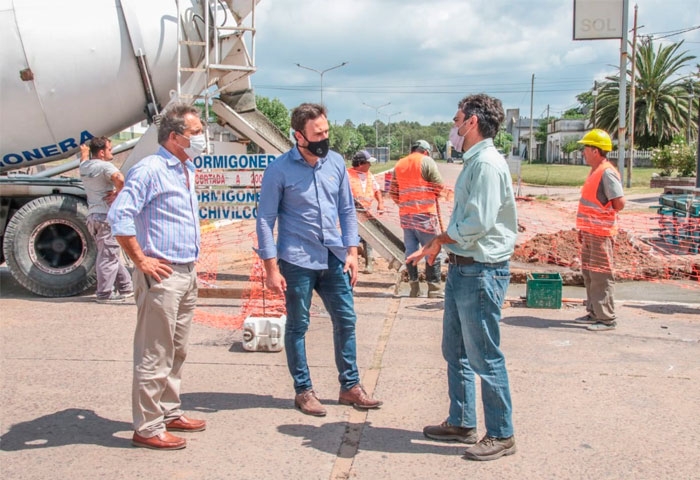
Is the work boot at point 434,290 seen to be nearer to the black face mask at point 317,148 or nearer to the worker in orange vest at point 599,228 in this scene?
the worker in orange vest at point 599,228

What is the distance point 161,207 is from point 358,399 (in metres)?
1.81

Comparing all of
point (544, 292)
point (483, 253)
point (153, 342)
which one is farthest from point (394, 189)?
point (153, 342)

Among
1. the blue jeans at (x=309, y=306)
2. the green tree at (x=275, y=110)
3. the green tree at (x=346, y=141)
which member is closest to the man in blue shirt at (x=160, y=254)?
the blue jeans at (x=309, y=306)

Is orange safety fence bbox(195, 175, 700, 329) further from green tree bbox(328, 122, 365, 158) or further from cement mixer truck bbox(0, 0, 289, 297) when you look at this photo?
green tree bbox(328, 122, 365, 158)

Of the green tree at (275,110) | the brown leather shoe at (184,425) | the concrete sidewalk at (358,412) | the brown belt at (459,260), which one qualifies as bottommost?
the concrete sidewalk at (358,412)

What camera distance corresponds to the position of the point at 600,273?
7039 mm

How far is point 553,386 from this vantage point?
528 cm

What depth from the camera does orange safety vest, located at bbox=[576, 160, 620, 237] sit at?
6.98 meters

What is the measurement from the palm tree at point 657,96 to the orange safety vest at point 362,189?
1742 inches

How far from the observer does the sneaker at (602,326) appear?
695cm

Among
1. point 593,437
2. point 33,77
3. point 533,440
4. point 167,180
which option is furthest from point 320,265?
point 33,77

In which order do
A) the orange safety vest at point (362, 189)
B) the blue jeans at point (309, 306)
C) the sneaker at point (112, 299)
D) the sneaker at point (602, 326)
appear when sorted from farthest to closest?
the orange safety vest at point (362, 189) < the sneaker at point (112, 299) < the sneaker at point (602, 326) < the blue jeans at point (309, 306)

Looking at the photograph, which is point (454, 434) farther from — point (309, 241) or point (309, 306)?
point (309, 241)

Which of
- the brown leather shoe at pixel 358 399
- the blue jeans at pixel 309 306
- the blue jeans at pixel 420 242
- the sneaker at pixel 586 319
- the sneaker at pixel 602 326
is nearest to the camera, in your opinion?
the blue jeans at pixel 309 306
